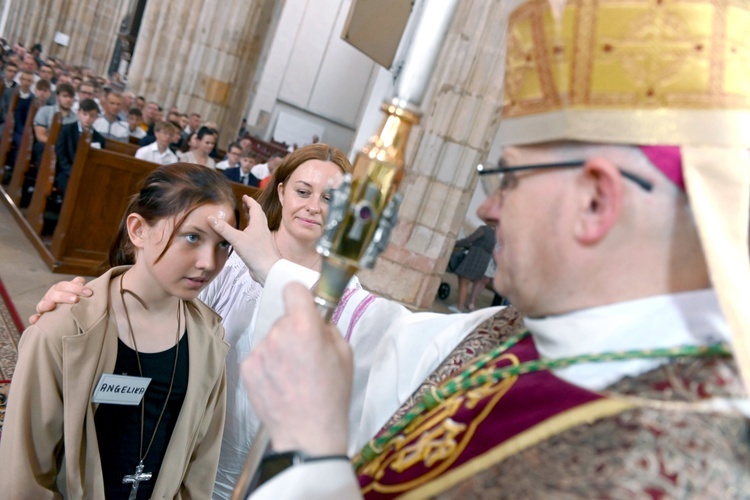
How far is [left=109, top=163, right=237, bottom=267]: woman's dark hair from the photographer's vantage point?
74.2 inches

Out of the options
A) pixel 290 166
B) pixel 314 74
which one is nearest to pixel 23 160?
pixel 290 166

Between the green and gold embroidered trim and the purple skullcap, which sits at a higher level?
the purple skullcap

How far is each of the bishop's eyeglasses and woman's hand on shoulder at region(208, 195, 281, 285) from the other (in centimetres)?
88

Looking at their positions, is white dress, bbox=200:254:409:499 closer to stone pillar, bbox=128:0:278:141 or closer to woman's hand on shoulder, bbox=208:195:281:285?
woman's hand on shoulder, bbox=208:195:281:285

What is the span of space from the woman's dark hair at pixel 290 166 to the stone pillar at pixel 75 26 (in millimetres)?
19321

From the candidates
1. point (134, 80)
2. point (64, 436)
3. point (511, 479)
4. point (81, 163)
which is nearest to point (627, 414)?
point (511, 479)

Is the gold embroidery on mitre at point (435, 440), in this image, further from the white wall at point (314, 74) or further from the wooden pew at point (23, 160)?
the white wall at point (314, 74)

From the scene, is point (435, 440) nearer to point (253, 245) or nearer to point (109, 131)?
point (253, 245)

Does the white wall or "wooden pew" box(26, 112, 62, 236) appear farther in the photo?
the white wall

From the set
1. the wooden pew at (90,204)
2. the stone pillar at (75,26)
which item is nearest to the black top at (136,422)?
the wooden pew at (90,204)

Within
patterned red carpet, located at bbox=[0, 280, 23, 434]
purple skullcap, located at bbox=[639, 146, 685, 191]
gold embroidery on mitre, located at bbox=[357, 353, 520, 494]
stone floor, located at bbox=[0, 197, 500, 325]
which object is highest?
purple skullcap, located at bbox=[639, 146, 685, 191]

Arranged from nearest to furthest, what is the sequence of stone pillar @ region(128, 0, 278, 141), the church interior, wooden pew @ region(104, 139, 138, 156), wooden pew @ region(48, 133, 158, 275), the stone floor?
the church interior
the stone floor
wooden pew @ region(48, 133, 158, 275)
wooden pew @ region(104, 139, 138, 156)
stone pillar @ region(128, 0, 278, 141)

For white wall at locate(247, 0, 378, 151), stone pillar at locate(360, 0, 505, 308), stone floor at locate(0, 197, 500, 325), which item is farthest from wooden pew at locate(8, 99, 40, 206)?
white wall at locate(247, 0, 378, 151)

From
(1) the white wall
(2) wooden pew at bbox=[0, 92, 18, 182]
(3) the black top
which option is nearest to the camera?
(3) the black top
